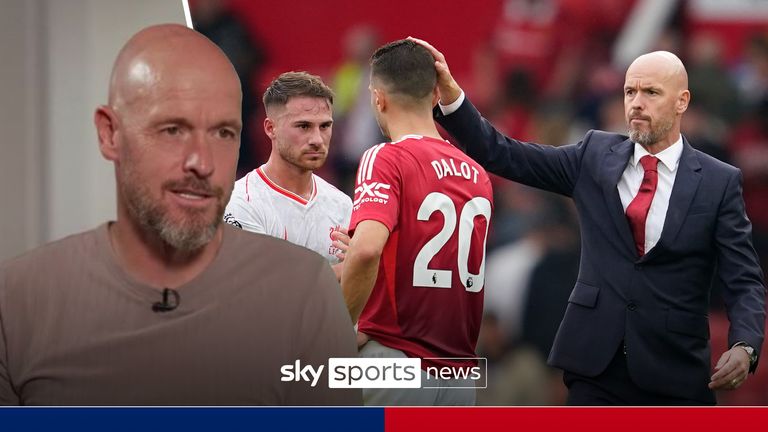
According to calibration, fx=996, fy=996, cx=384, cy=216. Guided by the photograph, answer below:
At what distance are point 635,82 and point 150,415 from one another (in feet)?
4.51

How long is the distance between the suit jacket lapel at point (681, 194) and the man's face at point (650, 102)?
73mm

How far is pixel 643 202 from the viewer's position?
2.41 m

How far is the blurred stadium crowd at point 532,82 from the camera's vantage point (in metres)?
2.35

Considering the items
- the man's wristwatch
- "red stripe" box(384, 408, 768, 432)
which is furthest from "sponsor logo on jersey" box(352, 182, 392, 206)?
the man's wristwatch

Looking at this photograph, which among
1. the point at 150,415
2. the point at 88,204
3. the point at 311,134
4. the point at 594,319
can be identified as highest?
the point at 311,134

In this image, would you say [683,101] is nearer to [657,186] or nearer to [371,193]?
[657,186]

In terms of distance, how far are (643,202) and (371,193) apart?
2.16 ft

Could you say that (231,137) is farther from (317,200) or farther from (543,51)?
(543,51)

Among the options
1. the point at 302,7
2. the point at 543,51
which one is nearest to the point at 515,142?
the point at 543,51

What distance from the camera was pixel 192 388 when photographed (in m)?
2.28

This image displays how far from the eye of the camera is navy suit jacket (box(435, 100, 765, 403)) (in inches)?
93.5

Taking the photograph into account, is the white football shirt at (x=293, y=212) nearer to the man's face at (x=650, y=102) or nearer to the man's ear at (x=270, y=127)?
the man's ear at (x=270, y=127)

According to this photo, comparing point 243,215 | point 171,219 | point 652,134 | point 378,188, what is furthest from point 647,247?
point 171,219

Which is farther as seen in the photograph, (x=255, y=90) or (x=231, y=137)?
(x=255, y=90)
